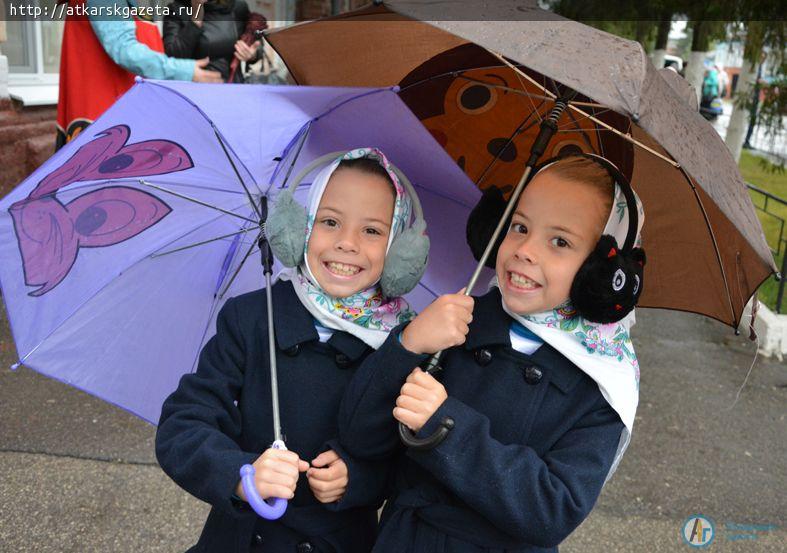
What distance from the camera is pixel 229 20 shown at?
4.73 meters

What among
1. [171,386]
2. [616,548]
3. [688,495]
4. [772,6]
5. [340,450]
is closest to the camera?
[340,450]

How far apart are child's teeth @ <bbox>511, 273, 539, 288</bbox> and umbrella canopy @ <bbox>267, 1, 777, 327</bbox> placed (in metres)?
0.43

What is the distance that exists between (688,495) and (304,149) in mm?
2606

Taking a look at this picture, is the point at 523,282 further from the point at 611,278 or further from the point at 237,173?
the point at 237,173

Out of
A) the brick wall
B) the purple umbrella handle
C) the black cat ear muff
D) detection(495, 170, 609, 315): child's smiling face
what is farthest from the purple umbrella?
the brick wall

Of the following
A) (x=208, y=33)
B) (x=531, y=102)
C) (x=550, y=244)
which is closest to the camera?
(x=550, y=244)

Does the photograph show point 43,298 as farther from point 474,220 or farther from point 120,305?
point 474,220

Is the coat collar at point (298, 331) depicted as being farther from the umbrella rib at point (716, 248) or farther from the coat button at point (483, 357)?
the umbrella rib at point (716, 248)

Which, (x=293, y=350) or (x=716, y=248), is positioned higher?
(x=716, y=248)

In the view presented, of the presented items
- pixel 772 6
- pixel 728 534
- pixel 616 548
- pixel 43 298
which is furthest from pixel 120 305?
pixel 772 6

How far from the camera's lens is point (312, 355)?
6.37ft

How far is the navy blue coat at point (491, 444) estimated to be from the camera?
1.64 m

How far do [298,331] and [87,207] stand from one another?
62cm

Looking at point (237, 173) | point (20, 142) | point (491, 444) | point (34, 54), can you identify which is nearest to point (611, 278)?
point (491, 444)
